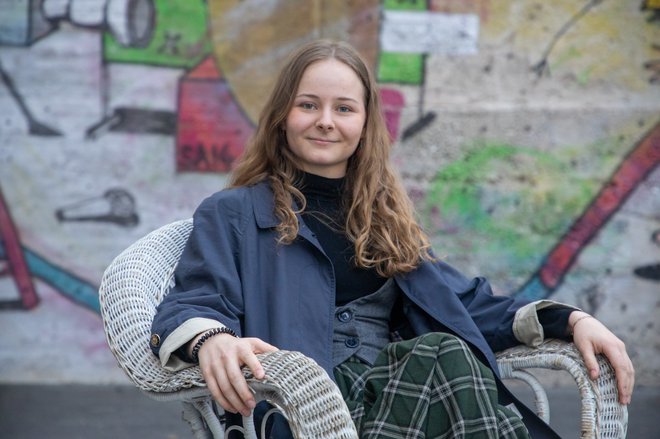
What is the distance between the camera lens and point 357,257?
287 cm

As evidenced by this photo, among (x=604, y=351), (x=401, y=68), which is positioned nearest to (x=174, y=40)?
(x=401, y=68)

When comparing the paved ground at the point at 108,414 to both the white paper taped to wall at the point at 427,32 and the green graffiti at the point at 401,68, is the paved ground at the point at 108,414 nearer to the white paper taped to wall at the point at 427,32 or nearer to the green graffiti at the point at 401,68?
the green graffiti at the point at 401,68

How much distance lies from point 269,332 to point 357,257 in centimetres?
41

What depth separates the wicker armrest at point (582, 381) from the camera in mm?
2461

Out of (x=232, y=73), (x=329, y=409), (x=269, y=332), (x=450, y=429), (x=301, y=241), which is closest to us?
(x=329, y=409)

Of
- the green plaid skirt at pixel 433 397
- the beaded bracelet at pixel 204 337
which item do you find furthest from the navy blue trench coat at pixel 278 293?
the green plaid skirt at pixel 433 397

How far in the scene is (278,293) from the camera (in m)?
2.64

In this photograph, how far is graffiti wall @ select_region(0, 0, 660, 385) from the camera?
5090 mm

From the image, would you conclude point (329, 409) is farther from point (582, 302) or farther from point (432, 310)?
point (582, 302)

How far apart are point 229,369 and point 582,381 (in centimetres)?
97

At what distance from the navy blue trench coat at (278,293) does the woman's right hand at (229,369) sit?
7.1 inches

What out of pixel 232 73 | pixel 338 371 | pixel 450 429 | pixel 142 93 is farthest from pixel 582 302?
pixel 450 429

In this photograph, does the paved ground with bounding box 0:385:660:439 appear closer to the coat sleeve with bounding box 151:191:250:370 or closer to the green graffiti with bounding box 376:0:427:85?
the green graffiti with bounding box 376:0:427:85

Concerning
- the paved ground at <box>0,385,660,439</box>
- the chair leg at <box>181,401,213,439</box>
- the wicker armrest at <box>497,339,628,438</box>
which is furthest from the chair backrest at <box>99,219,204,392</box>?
the paved ground at <box>0,385,660,439</box>
